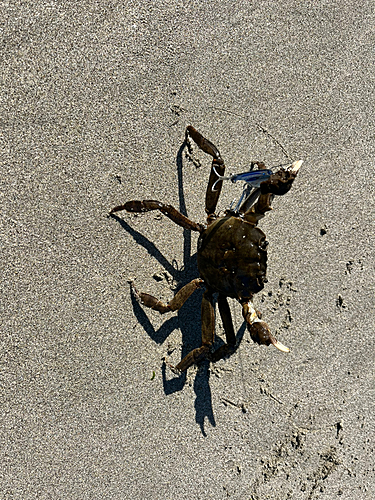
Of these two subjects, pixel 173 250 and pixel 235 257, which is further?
pixel 173 250

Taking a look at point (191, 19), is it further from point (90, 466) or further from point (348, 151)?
point (90, 466)

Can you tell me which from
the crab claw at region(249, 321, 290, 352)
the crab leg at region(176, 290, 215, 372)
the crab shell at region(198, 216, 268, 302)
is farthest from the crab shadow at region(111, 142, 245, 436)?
the crab claw at region(249, 321, 290, 352)

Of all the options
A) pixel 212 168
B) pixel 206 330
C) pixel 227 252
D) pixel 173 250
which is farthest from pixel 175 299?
pixel 212 168

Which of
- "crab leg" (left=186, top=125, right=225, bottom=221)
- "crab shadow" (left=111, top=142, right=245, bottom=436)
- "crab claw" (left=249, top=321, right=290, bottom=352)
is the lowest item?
"crab shadow" (left=111, top=142, right=245, bottom=436)

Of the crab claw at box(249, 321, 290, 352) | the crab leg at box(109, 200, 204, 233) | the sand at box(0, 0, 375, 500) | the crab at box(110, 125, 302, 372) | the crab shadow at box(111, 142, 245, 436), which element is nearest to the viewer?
the crab claw at box(249, 321, 290, 352)

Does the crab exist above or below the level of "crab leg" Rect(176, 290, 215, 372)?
above

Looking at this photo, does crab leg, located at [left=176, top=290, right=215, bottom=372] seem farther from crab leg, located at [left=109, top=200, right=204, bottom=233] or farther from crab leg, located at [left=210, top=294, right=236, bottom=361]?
crab leg, located at [left=109, top=200, right=204, bottom=233]

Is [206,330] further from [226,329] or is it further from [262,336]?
[262,336]
